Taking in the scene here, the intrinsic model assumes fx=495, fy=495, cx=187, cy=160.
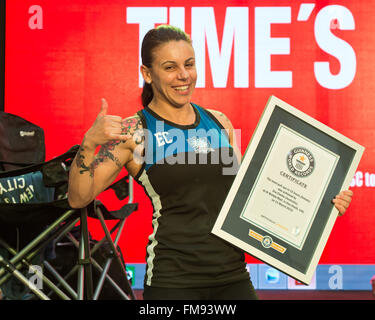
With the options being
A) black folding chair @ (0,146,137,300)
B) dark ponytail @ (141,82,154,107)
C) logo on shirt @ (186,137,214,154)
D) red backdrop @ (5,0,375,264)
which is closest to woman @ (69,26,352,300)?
logo on shirt @ (186,137,214,154)

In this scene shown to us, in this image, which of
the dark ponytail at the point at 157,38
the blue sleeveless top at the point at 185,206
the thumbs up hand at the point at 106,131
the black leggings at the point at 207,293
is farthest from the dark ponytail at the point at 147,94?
the black leggings at the point at 207,293

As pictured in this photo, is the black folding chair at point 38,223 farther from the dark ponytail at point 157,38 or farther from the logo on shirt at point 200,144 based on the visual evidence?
the logo on shirt at point 200,144

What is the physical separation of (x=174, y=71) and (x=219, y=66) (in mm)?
2324

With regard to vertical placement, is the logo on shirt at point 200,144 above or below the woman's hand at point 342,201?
above

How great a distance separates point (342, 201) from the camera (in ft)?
5.29

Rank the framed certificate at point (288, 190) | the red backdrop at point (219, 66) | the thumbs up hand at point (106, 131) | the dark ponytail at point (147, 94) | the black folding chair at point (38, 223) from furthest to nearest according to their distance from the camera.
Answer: the red backdrop at point (219, 66) → the black folding chair at point (38, 223) → the dark ponytail at point (147, 94) → the framed certificate at point (288, 190) → the thumbs up hand at point (106, 131)

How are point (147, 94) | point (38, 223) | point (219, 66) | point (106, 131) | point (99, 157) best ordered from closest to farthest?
point (106, 131)
point (99, 157)
point (147, 94)
point (38, 223)
point (219, 66)

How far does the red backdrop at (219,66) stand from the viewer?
152 inches

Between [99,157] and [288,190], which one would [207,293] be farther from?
[99,157]

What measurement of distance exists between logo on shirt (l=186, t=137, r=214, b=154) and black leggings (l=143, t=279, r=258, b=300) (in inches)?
16.6

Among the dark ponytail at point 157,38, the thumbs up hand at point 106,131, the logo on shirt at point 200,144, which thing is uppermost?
the dark ponytail at point 157,38

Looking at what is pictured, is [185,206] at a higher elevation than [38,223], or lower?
higher

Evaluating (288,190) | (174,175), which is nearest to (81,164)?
(174,175)
